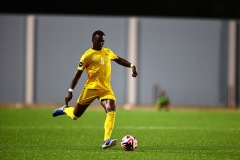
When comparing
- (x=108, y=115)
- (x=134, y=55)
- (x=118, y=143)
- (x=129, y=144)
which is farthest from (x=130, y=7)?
(x=129, y=144)

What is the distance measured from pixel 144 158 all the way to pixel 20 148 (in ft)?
8.12

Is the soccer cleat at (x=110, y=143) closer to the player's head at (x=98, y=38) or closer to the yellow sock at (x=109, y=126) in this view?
the yellow sock at (x=109, y=126)

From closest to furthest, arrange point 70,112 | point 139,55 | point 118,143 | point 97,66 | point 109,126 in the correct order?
Result: point 109,126 < point 97,66 < point 70,112 < point 118,143 < point 139,55

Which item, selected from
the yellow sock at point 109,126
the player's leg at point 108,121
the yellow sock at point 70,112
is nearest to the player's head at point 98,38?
the player's leg at point 108,121

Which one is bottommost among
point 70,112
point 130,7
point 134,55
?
point 70,112

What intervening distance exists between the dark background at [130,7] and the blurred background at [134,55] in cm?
174

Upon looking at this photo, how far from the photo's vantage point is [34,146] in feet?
34.6

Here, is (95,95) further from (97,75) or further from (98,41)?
(98,41)

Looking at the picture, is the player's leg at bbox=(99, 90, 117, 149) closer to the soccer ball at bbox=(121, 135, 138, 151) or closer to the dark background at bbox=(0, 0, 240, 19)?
the soccer ball at bbox=(121, 135, 138, 151)

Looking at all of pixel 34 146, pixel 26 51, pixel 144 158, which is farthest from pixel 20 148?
pixel 26 51

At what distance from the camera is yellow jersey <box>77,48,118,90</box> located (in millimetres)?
10250

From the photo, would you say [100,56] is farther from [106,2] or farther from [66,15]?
[106,2]

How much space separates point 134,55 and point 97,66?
20.1m

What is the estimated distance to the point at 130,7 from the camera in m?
32.9
